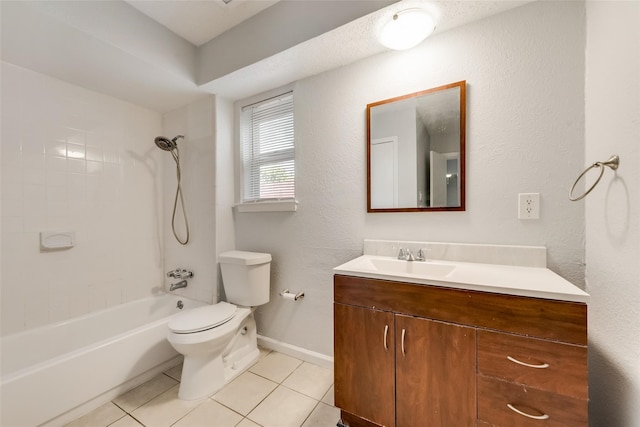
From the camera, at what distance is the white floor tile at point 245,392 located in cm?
140

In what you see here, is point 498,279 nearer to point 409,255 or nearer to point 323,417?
point 409,255

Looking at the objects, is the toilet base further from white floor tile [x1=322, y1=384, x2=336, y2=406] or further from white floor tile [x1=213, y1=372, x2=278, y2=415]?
white floor tile [x1=322, y1=384, x2=336, y2=406]

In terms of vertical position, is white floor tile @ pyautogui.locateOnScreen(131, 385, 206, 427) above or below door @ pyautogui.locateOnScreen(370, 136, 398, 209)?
below

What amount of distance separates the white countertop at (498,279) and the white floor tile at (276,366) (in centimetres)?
101

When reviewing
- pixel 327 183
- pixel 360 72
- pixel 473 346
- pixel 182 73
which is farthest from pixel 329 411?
pixel 182 73

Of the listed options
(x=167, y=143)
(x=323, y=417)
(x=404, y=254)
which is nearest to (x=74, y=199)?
(x=167, y=143)

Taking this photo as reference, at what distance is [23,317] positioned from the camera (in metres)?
1.61

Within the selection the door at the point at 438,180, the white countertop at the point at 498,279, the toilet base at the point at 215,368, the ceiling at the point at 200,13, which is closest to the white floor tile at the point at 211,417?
the toilet base at the point at 215,368

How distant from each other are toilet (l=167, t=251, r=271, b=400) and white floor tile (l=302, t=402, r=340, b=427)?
24.8 inches

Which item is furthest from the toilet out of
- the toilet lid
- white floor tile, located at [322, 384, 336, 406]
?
white floor tile, located at [322, 384, 336, 406]

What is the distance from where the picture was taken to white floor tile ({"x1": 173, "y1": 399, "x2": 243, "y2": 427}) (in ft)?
4.19

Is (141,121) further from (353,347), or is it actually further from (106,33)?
(353,347)

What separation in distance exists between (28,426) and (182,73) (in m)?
2.22

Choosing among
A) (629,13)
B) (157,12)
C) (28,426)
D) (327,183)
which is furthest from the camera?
(327,183)
